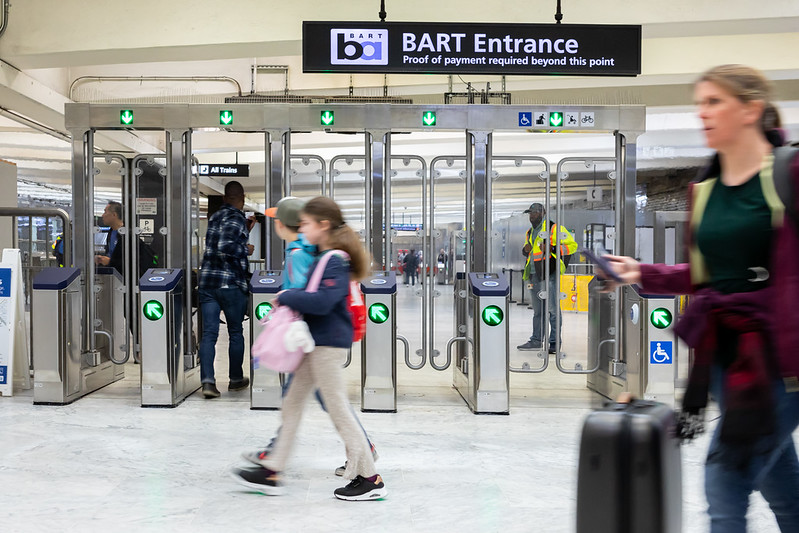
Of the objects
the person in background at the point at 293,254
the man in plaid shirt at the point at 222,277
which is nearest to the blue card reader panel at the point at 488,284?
the man in plaid shirt at the point at 222,277

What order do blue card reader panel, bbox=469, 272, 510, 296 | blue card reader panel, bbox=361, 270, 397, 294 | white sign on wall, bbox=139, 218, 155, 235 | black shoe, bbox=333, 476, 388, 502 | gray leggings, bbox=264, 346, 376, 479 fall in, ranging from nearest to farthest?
gray leggings, bbox=264, 346, 376, 479, black shoe, bbox=333, 476, 388, 502, blue card reader panel, bbox=469, 272, 510, 296, blue card reader panel, bbox=361, 270, 397, 294, white sign on wall, bbox=139, 218, 155, 235

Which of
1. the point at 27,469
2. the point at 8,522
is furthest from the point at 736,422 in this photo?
the point at 27,469

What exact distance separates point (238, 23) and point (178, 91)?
3443 mm

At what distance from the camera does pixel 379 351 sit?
5422mm

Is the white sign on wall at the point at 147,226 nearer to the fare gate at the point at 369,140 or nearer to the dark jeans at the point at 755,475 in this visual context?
the fare gate at the point at 369,140

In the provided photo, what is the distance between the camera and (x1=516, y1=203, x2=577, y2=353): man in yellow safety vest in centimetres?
607

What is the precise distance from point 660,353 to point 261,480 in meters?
3.22

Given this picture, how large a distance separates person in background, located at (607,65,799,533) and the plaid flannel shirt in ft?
13.9

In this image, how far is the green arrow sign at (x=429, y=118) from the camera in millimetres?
5809

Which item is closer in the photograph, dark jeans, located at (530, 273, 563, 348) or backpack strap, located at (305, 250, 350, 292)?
backpack strap, located at (305, 250, 350, 292)

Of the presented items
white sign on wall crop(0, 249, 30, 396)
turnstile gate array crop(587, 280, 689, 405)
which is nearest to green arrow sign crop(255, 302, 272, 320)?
white sign on wall crop(0, 249, 30, 396)

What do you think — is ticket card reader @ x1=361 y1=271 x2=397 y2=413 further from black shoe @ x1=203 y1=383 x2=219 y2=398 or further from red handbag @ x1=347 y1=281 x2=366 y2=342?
red handbag @ x1=347 y1=281 x2=366 y2=342

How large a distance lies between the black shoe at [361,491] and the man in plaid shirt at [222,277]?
8.36 feet

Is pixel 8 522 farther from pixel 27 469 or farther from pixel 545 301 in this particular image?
pixel 545 301
